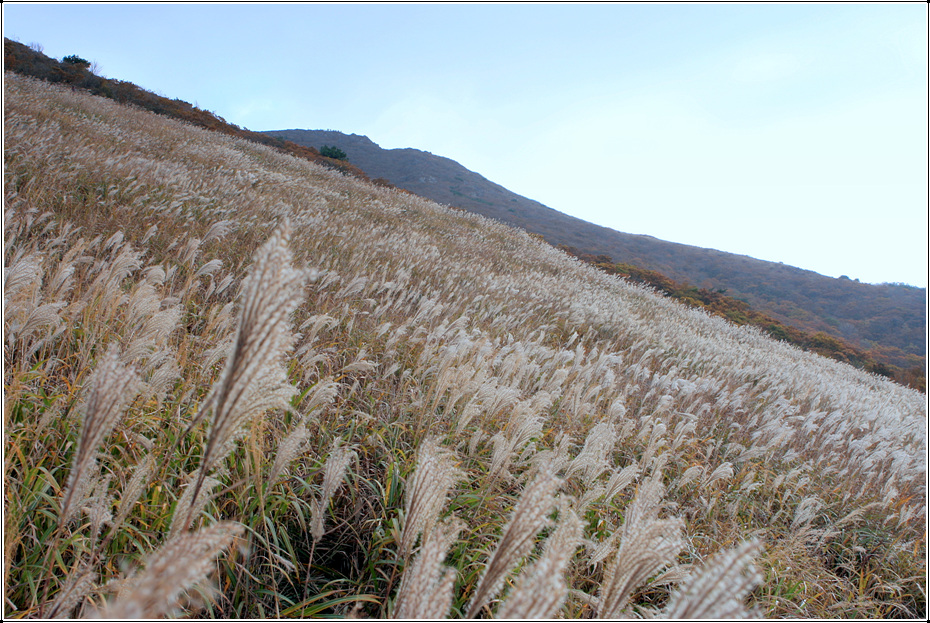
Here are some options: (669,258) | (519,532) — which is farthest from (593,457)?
(669,258)

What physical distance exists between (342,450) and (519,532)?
121 centimetres

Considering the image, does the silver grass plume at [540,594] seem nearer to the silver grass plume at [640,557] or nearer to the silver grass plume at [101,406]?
the silver grass plume at [640,557]

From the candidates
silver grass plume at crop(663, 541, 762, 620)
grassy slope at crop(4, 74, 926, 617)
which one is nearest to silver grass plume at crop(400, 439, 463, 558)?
grassy slope at crop(4, 74, 926, 617)

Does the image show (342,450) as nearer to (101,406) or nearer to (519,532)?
(101,406)

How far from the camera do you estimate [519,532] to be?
38.6 inches

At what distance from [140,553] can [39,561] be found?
0.41 meters

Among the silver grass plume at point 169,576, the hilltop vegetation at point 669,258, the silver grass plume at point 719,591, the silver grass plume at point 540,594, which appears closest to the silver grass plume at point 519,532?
the silver grass plume at point 540,594

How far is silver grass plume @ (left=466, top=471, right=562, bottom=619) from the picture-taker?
959 millimetres

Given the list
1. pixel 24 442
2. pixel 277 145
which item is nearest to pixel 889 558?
pixel 24 442

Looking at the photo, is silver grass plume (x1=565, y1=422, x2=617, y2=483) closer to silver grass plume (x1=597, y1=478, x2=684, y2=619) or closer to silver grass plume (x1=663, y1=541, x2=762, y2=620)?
silver grass plume (x1=597, y1=478, x2=684, y2=619)

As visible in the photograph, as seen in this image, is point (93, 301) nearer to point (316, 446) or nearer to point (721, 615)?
point (316, 446)

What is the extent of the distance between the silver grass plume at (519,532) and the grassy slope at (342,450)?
0.04 feet

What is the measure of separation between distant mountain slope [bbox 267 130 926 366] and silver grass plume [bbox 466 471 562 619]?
39156mm

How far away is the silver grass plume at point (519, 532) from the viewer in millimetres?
959
